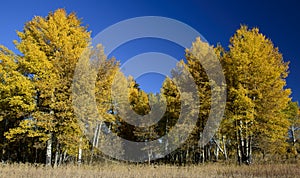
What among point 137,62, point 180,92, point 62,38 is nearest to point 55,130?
point 62,38

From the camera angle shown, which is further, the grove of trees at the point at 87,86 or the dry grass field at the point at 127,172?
the grove of trees at the point at 87,86

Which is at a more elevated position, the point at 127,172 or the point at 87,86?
the point at 87,86

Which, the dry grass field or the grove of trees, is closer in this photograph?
the dry grass field

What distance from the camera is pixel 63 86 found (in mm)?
12828

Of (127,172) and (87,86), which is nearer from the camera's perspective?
(127,172)

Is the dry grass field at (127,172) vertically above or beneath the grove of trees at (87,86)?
beneath

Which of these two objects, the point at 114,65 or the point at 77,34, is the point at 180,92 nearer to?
the point at 114,65

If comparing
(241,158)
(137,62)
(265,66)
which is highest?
(137,62)

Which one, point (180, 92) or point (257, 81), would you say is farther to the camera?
point (180, 92)

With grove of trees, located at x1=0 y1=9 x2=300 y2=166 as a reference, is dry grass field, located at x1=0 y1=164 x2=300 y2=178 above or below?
below

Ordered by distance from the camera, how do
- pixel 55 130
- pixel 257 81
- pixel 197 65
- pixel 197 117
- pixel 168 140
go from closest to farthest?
pixel 55 130 → pixel 257 81 → pixel 197 117 → pixel 197 65 → pixel 168 140

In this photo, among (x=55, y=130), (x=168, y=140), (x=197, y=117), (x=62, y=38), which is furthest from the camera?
(x=168, y=140)

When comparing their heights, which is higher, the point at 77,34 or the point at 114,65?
the point at 77,34

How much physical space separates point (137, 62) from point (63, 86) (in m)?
13.1
